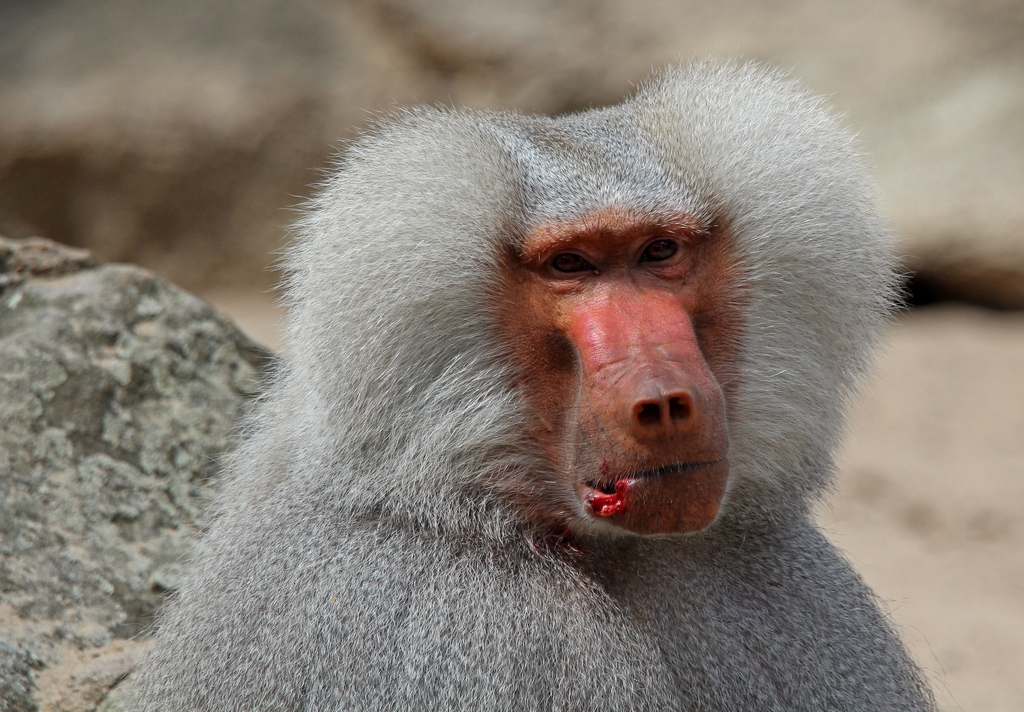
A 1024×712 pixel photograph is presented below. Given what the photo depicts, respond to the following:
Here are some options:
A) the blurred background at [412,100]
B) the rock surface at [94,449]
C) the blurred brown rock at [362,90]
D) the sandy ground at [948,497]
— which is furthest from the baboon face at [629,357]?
the blurred brown rock at [362,90]

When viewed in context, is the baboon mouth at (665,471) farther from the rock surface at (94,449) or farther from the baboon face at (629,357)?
the rock surface at (94,449)

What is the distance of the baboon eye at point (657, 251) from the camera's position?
Result: 207cm

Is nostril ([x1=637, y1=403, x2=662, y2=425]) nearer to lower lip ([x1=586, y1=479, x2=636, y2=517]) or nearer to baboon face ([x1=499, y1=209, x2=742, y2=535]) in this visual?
baboon face ([x1=499, y1=209, x2=742, y2=535])

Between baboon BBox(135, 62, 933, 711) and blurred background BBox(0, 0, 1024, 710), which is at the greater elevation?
blurred background BBox(0, 0, 1024, 710)

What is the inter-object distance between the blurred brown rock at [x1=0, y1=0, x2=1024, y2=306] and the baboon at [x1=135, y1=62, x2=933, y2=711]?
518 cm

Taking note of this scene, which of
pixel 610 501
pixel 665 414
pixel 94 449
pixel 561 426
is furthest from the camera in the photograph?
pixel 94 449

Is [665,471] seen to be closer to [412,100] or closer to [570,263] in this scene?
[570,263]

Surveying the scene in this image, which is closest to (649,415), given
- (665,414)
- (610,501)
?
(665,414)

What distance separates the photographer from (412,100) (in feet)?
24.6

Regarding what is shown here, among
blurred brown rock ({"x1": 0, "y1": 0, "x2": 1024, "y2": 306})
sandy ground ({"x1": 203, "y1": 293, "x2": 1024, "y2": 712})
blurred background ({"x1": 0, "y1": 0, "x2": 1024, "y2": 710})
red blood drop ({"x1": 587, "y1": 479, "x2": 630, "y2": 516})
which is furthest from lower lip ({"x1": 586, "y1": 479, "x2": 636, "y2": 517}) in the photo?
blurred brown rock ({"x1": 0, "y1": 0, "x2": 1024, "y2": 306})

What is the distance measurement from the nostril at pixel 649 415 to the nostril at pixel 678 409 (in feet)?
0.07

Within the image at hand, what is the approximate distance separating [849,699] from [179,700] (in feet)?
4.52

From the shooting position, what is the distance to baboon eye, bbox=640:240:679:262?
2070 millimetres

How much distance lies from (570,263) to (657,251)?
0.17 metres
